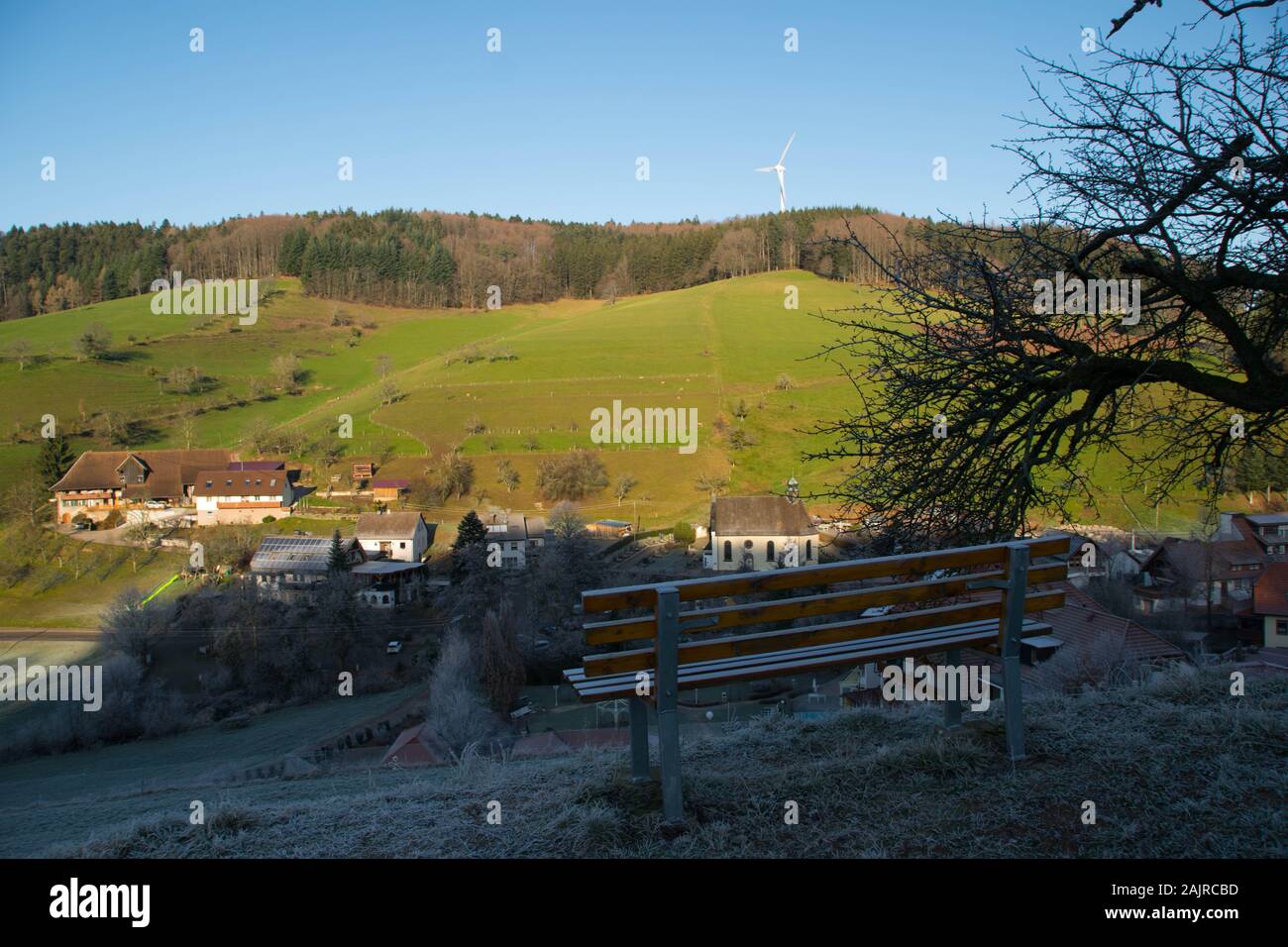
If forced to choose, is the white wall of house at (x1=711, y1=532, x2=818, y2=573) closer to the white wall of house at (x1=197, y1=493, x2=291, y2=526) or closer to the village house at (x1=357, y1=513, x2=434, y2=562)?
the village house at (x1=357, y1=513, x2=434, y2=562)

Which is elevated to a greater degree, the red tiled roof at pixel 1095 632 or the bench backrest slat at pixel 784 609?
the bench backrest slat at pixel 784 609

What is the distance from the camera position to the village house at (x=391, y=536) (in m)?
45.2

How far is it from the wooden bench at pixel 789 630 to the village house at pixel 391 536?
42386mm

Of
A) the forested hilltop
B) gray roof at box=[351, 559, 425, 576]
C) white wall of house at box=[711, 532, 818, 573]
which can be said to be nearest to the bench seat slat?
white wall of house at box=[711, 532, 818, 573]

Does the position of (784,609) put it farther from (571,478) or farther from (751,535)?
(571,478)

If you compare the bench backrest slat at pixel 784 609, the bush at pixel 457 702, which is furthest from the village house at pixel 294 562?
the bench backrest slat at pixel 784 609

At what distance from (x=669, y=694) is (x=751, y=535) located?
36054 millimetres

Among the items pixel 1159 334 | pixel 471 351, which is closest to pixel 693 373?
pixel 471 351

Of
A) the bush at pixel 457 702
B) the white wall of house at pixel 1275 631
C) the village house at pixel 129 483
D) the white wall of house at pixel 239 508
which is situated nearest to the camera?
the white wall of house at pixel 1275 631

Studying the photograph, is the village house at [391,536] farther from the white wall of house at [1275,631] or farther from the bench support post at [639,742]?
the bench support post at [639,742]

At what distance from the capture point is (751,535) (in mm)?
40000

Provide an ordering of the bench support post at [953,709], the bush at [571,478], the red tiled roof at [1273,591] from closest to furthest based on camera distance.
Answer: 1. the bench support post at [953,709]
2. the red tiled roof at [1273,591]
3. the bush at [571,478]
